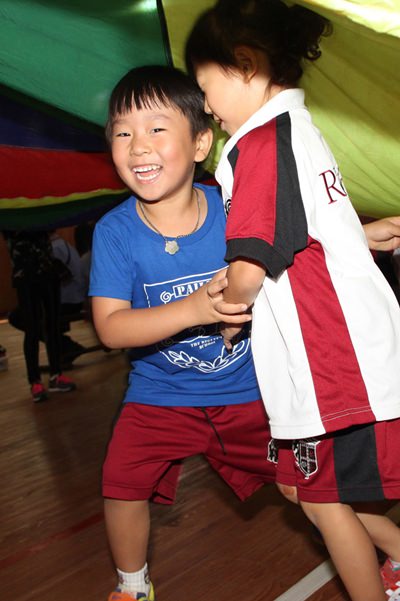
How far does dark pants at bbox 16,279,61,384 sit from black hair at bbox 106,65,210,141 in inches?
89.9

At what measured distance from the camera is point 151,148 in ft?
3.64

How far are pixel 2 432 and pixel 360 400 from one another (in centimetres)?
212

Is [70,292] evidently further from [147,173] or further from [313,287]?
[313,287]

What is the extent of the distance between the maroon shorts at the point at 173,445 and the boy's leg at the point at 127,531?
0.03 meters

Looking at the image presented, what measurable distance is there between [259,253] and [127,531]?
25.6 inches

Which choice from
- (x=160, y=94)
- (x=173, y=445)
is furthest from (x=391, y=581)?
(x=160, y=94)

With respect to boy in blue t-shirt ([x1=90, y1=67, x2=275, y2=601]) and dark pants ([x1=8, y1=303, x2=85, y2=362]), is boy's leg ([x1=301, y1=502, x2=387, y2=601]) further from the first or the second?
dark pants ([x1=8, y1=303, x2=85, y2=362])

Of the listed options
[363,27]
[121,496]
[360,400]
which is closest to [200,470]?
[121,496]

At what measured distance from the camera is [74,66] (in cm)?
143

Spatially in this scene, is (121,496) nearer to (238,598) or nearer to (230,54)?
(238,598)

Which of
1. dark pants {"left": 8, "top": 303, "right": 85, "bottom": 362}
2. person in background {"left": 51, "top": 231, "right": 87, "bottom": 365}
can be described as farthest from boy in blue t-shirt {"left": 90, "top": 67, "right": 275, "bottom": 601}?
dark pants {"left": 8, "top": 303, "right": 85, "bottom": 362}

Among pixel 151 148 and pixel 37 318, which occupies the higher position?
pixel 151 148

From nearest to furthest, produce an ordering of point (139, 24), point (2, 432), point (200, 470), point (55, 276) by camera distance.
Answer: point (139, 24), point (200, 470), point (2, 432), point (55, 276)

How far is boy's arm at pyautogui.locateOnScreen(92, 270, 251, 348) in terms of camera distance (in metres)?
0.95
